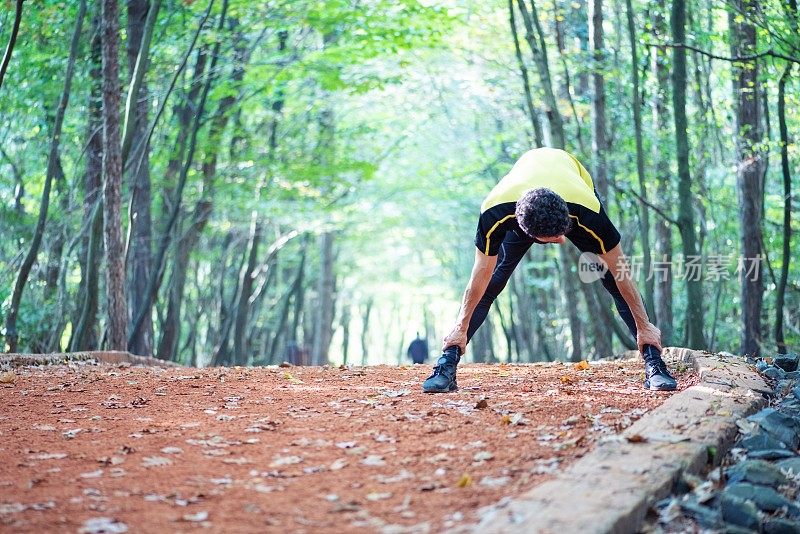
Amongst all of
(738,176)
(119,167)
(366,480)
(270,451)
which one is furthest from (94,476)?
(738,176)

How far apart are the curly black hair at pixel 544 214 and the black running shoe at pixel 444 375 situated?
1.40m

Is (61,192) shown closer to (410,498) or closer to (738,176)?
(738,176)

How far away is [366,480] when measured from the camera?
4.03 metres

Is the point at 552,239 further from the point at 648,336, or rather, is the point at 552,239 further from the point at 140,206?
the point at 140,206

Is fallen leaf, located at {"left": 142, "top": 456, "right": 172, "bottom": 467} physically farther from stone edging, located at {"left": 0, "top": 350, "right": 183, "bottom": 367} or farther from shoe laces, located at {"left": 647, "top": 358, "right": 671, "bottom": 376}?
stone edging, located at {"left": 0, "top": 350, "right": 183, "bottom": 367}

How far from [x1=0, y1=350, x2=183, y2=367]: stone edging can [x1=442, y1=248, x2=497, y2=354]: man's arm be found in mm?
4672

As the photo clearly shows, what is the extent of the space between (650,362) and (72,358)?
604 centimetres

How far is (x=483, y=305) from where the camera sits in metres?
6.70

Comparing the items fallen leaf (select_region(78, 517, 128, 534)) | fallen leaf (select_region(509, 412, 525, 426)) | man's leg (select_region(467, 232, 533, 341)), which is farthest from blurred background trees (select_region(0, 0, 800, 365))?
fallen leaf (select_region(78, 517, 128, 534))

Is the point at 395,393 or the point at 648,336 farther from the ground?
the point at 648,336

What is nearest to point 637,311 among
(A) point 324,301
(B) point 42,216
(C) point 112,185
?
(C) point 112,185

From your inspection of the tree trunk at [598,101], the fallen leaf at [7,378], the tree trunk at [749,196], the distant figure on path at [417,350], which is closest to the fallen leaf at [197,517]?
the fallen leaf at [7,378]

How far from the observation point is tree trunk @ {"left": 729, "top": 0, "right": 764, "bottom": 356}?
1266 centimetres

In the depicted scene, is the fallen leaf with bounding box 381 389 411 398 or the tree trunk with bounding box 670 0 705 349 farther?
the tree trunk with bounding box 670 0 705 349
